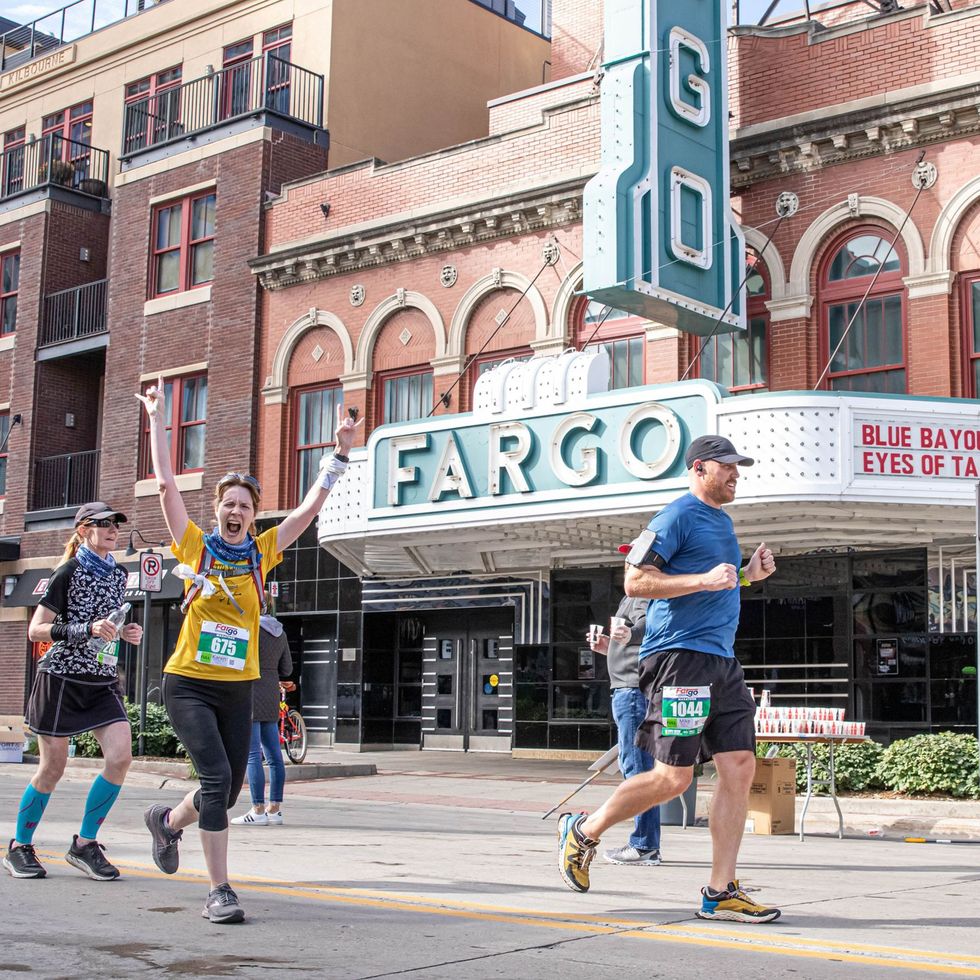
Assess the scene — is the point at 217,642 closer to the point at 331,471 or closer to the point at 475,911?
the point at 331,471

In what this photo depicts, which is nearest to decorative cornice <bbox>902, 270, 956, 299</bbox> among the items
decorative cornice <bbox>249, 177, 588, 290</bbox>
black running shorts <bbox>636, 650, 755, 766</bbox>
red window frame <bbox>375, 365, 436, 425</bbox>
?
decorative cornice <bbox>249, 177, 588, 290</bbox>

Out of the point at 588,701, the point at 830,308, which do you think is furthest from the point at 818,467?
the point at 588,701

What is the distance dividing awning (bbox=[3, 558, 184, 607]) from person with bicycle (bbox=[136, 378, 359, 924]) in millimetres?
20847

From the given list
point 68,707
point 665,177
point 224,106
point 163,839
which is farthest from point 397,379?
point 163,839

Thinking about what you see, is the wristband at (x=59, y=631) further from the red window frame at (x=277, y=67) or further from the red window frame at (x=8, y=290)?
the red window frame at (x=8, y=290)

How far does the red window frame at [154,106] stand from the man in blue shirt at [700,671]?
2580 cm

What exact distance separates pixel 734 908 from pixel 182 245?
24.9 meters

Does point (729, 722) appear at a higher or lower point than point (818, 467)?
lower

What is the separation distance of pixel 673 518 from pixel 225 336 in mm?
22276

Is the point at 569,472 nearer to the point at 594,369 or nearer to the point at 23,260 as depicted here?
the point at 594,369

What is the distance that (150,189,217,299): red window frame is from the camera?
2878 centimetres

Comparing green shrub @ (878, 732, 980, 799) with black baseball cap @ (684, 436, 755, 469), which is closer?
black baseball cap @ (684, 436, 755, 469)

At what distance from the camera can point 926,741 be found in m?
13.8

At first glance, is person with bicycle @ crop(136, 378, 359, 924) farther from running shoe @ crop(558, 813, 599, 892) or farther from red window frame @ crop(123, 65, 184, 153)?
red window frame @ crop(123, 65, 184, 153)
